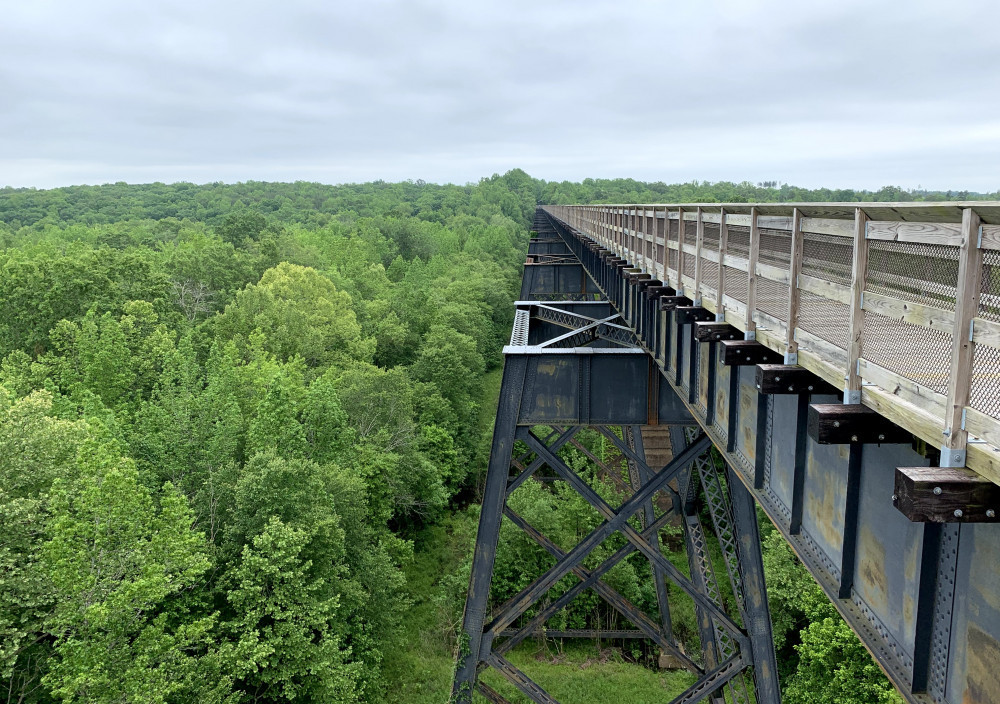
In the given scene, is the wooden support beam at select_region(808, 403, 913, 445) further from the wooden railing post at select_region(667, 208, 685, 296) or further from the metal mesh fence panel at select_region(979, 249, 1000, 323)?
the wooden railing post at select_region(667, 208, 685, 296)

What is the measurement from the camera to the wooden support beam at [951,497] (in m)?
3.16

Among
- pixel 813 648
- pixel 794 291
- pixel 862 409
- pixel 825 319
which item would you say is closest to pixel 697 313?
pixel 825 319

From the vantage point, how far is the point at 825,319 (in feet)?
17.8

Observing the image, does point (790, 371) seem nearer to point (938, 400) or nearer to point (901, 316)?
point (901, 316)

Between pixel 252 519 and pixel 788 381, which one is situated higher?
pixel 788 381

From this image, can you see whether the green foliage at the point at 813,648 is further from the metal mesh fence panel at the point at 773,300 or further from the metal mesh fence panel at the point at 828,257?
the metal mesh fence panel at the point at 828,257

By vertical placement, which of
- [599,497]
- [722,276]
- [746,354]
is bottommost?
[599,497]

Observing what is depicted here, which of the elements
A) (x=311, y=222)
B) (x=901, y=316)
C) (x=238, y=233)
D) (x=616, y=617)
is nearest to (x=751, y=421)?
(x=901, y=316)

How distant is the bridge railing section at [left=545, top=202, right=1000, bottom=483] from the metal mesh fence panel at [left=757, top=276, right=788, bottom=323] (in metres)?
0.02

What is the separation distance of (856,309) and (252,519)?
46.9 ft

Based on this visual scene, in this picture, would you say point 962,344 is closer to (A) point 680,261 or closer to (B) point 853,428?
(B) point 853,428

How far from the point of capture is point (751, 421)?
706cm

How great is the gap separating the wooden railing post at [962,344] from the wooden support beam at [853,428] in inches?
30.3

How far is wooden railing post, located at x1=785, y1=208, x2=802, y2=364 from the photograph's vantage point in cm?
514
